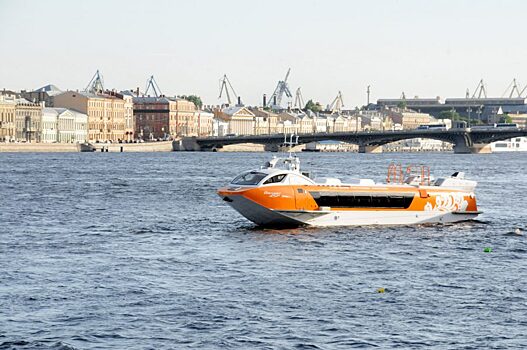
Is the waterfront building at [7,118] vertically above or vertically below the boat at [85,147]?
above

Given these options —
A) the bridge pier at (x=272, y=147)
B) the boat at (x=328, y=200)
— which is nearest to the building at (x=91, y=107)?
the bridge pier at (x=272, y=147)

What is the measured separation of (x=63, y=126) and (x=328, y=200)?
149 meters

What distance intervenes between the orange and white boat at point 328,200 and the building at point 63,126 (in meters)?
142

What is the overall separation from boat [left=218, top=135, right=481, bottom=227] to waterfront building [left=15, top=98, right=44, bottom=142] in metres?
138

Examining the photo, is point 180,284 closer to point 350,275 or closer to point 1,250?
point 350,275

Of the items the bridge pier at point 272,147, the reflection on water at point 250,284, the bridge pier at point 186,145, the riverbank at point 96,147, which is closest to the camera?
the reflection on water at point 250,284

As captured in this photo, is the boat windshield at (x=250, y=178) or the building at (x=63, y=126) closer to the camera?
the boat windshield at (x=250, y=178)

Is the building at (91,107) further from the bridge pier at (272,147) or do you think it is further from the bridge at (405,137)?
the bridge at (405,137)

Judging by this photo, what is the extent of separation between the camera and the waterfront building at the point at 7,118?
170250mm

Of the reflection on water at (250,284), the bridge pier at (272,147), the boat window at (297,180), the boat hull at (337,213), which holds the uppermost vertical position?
the boat window at (297,180)

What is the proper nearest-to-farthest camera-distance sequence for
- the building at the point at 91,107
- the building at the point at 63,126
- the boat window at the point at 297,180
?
the boat window at the point at 297,180, the building at the point at 63,126, the building at the point at 91,107

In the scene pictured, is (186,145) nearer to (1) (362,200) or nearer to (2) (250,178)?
(1) (362,200)

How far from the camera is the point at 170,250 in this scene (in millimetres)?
32344

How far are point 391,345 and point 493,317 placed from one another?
2987mm
